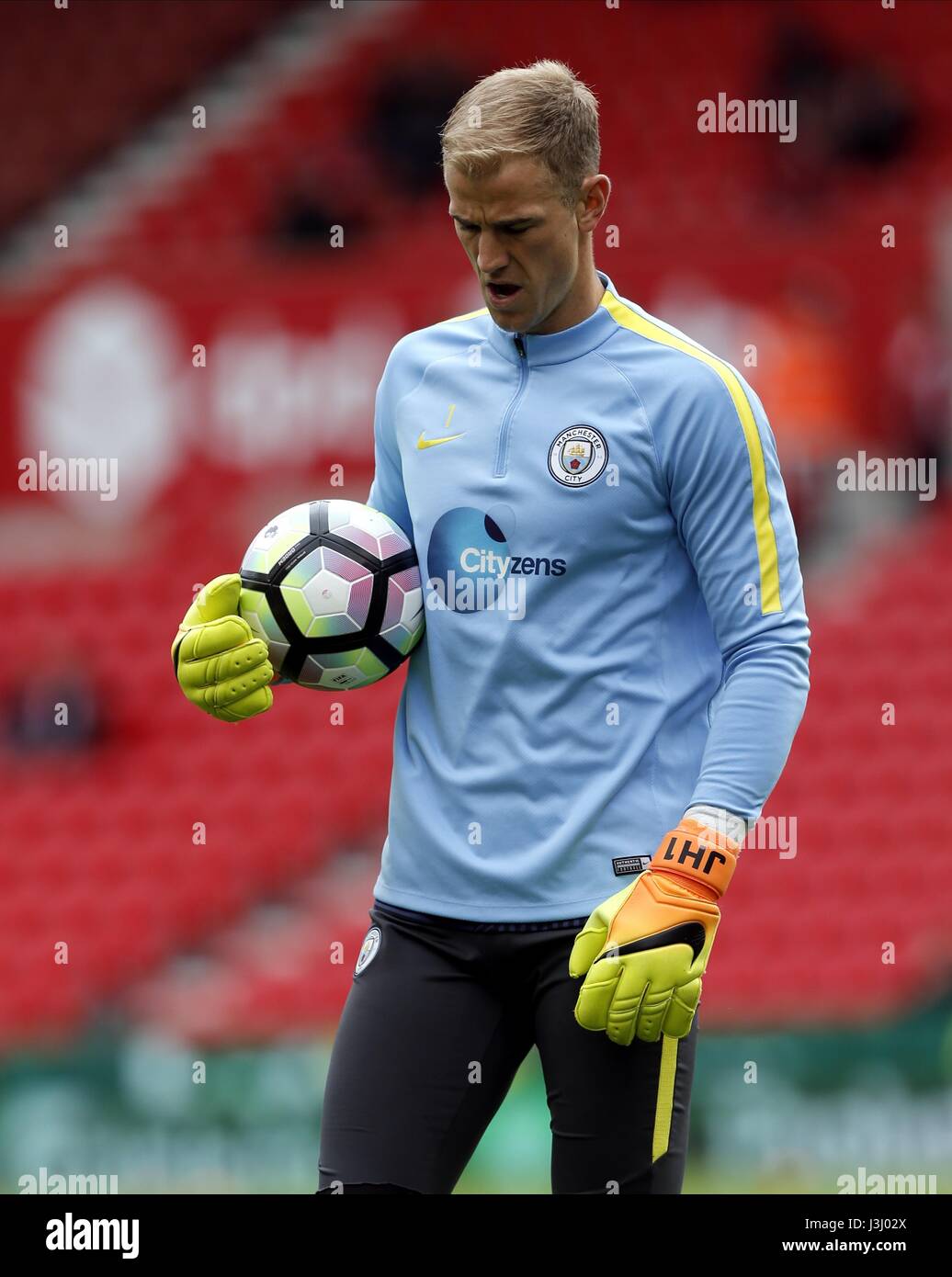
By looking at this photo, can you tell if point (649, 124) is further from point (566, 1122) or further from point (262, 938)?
point (566, 1122)

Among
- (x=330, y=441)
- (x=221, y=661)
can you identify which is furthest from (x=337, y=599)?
(x=330, y=441)

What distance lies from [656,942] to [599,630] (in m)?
0.39

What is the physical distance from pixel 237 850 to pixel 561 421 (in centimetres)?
427

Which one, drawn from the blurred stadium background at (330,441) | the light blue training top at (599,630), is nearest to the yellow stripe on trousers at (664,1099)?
the light blue training top at (599,630)

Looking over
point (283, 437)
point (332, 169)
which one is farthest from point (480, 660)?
point (332, 169)

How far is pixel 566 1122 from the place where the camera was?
87.8 inches

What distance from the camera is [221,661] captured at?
2.38 meters

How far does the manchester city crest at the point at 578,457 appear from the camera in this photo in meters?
2.27

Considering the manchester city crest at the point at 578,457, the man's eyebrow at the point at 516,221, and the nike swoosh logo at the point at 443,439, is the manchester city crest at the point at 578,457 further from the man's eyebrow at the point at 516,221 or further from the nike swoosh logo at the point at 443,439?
the man's eyebrow at the point at 516,221

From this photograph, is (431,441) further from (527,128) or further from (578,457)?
(527,128)

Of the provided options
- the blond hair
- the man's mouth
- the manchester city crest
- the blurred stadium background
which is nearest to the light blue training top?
the manchester city crest

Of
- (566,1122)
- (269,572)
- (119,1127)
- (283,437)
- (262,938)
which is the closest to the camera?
(566,1122)

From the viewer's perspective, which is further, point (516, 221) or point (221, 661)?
point (221, 661)

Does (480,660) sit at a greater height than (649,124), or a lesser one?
lesser
